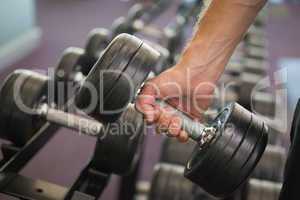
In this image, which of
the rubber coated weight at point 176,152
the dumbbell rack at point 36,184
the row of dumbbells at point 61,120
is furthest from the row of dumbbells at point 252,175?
the dumbbell rack at point 36,184

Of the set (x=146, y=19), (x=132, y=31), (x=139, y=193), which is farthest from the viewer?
(x=146, y=19)

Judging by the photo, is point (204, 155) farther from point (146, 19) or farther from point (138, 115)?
point (146, 19)

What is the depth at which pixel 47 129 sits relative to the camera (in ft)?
3.69

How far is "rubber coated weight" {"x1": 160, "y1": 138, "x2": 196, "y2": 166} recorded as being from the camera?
136 cm

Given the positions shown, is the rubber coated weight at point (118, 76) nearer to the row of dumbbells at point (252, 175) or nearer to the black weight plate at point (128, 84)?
the black weight plate at point (128, 84)

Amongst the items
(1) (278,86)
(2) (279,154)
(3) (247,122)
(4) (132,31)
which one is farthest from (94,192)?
(1) (278,86)

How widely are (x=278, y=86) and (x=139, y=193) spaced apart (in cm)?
139

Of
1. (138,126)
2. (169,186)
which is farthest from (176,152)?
(138,126)

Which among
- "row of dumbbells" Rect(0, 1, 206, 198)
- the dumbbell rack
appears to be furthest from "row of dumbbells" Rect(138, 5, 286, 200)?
the dumbbell rack

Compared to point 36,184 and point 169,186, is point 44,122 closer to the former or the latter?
point 36,184

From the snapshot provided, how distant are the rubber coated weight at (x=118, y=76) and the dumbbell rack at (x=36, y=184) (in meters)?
0.22

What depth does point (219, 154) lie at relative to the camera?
0.78 m

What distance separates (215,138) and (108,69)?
9.7 inches

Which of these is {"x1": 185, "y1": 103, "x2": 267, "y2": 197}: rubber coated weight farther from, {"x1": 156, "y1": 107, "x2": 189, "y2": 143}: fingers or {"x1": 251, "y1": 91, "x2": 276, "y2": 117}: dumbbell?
{"x1": 251, "y1": 91, "x2": 276, "y2": 117}: dumbbell
